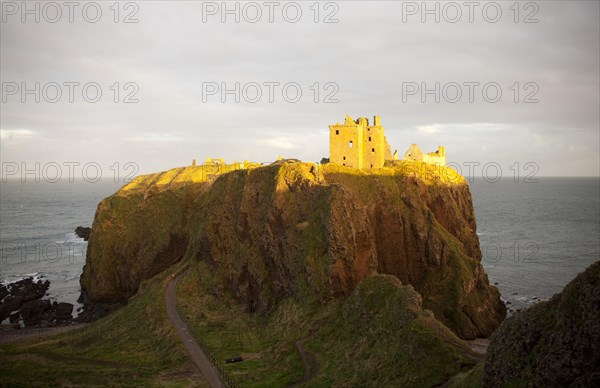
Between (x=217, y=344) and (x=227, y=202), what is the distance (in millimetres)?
28477

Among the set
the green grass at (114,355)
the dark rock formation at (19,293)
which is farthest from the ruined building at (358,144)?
the dark rock formation at (19,293)

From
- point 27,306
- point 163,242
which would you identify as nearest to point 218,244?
point 163,242

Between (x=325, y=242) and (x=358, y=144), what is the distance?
23.0 m

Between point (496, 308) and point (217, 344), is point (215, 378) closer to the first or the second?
point (217, 344)

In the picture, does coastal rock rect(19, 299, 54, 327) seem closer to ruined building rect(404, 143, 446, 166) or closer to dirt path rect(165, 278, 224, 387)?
dirt path rect(165, 278, 224, 387)

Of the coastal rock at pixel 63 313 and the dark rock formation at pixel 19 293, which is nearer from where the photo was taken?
the coastal rock at pixel 63 313

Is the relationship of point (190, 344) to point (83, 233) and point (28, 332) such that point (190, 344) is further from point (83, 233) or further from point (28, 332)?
point (83, 233)

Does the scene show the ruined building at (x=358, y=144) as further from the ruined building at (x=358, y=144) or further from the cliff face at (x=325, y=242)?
the cliff face at (x=325, y=242)

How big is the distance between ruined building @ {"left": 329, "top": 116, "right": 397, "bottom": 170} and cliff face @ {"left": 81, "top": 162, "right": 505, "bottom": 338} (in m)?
3.43

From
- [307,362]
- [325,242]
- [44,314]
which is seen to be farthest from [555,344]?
[44,314]

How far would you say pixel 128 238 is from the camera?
91.8 metres

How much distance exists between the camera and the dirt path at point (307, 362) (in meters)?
43.9

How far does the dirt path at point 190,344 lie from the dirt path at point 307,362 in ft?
26.2

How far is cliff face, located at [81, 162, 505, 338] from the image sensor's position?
61031mm
